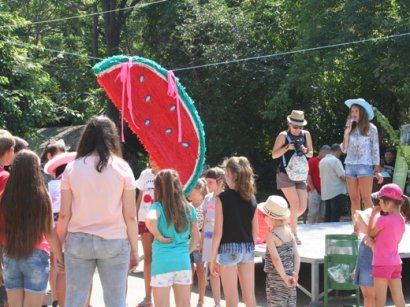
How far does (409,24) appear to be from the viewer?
2077cm

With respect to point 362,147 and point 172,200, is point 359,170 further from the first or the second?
point 172,200

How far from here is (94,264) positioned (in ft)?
20.2

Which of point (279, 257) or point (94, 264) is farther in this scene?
point (279, 257)

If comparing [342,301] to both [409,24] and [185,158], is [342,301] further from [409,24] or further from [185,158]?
[409,24]

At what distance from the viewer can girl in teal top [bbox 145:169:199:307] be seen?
7336mm

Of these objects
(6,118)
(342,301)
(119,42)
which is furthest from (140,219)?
(119,42)

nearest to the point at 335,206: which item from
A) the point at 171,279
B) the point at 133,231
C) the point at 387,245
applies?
the point at 387,245

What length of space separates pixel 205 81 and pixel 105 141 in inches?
851

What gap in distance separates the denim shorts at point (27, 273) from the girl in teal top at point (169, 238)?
46.8 inches

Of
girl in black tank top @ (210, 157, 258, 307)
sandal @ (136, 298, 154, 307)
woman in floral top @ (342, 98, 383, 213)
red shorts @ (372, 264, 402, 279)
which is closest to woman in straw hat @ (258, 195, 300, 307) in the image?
girl in black tank top @ (210, 157, 258, 307)

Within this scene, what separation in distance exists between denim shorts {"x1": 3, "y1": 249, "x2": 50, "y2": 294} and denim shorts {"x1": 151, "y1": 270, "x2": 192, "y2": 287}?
1187 mm

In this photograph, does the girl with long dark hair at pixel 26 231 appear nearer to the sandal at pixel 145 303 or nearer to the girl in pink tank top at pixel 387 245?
the sandal at pixel 145 303

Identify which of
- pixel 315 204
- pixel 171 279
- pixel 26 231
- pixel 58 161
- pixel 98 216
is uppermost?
pixel 58 161

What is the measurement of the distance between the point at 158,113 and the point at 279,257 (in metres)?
2.89
